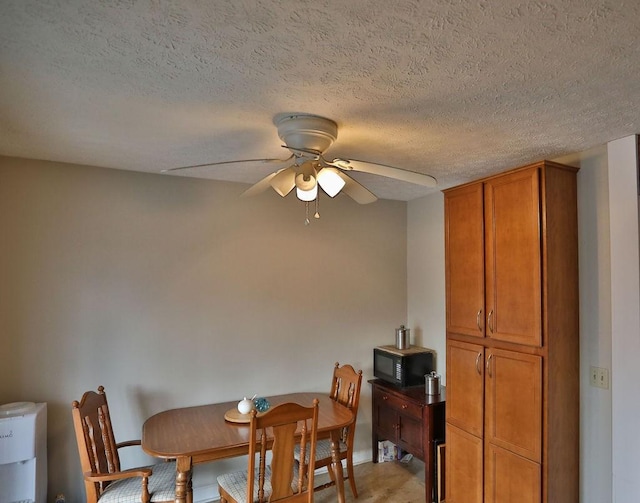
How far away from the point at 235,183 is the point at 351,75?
1.96m

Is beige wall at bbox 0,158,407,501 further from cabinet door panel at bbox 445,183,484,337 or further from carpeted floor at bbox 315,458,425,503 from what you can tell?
cabinet door panel at bbox 445,183,484,337

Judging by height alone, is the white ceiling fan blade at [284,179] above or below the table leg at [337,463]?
above

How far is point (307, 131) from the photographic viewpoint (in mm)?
2035

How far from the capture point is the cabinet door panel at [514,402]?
2389mm

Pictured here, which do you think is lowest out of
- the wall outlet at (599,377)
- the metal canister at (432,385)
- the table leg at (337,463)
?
the table leg at (337,463)

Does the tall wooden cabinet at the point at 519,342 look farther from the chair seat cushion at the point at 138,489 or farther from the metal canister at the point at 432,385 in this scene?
the chair seat cushion at the point at 138,489

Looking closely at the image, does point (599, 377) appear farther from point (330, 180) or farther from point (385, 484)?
point (330, 180)

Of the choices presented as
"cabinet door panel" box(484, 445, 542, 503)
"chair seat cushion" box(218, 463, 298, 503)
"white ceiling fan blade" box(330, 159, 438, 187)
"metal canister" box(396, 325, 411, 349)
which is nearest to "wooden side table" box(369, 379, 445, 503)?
"metal canister" box(396, 325, 411, 349)

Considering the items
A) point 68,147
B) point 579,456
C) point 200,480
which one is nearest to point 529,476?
point 579,456

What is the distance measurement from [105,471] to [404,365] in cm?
230

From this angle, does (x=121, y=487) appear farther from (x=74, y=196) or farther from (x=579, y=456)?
(x=579, y=456)

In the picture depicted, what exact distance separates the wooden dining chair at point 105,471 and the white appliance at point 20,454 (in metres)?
0.31

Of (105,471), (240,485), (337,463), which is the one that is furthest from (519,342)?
(105,471)

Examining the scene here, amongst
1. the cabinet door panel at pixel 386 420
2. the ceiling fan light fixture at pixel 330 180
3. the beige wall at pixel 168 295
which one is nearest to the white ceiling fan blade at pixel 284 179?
the ceiling fan light fixture at pixel 330 180
